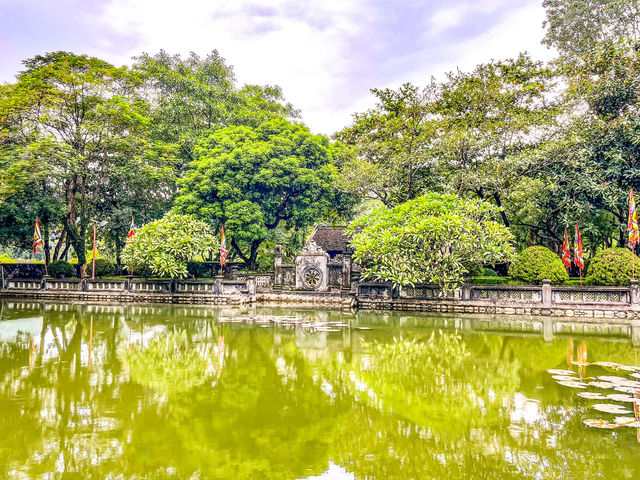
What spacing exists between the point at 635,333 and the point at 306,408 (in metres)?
10.9

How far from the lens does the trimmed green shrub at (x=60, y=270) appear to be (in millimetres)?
25000

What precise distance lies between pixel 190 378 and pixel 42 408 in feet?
7.27

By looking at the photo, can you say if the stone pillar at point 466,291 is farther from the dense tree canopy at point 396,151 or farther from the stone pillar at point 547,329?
the dense tree canopy at point 396,151

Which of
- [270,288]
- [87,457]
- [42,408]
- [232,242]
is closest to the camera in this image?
[87,457]

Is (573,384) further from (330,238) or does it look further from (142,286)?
(330,238)

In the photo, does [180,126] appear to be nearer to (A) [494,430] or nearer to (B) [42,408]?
(B) [42,408]

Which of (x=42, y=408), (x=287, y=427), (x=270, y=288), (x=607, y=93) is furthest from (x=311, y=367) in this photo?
(x=607, y=93)

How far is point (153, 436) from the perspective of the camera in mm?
5004

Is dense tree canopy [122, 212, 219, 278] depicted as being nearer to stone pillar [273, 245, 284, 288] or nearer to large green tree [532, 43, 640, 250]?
stone pillar [273, 245, 284, 288]

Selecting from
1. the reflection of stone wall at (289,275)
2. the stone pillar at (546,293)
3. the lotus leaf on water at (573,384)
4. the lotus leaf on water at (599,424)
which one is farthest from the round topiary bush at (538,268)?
the lotus leaf on water at (599,424)

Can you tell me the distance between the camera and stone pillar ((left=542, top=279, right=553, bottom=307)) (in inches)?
637

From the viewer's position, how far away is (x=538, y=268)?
56.1 ft

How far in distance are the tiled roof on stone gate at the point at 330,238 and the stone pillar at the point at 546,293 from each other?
1126 centimetres

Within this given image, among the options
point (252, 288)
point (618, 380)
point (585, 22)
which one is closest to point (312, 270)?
point (252, 288)
